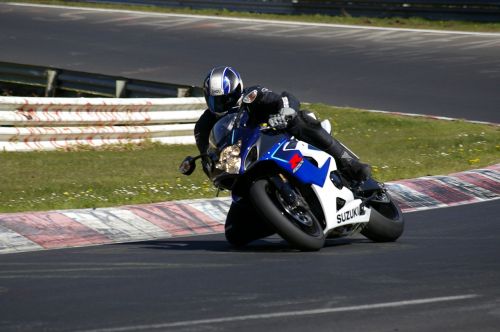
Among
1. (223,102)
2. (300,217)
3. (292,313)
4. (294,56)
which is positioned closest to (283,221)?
(300,217)

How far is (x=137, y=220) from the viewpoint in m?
9.62

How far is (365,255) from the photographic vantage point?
25.3ft

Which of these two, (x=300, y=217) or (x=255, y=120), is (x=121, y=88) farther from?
(x=300, y=217)

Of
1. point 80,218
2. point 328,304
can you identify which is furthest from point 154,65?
point 328,304

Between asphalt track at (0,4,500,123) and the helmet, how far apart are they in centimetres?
962

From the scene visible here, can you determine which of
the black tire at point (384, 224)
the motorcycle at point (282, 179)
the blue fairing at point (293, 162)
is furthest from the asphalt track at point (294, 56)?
the blue fairing at point (293, 162)

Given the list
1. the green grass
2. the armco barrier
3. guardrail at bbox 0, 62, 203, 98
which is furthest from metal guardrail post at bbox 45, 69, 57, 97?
the green grass

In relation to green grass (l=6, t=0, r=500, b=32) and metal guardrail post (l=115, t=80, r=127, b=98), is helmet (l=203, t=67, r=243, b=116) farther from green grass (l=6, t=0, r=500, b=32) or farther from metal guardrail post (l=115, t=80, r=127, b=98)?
green grass (l=6, t=0, r=500, b=32)

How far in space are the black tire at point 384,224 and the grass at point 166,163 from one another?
9.69 ft

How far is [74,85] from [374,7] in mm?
12137

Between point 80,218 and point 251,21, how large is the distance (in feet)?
68.2

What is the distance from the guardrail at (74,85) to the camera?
54.5ft

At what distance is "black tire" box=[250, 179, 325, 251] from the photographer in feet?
24.4

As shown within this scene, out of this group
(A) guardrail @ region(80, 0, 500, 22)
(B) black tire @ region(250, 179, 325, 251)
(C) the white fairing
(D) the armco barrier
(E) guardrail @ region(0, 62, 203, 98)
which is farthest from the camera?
(A) guardrail @ region(80, 0, 500, 22)
